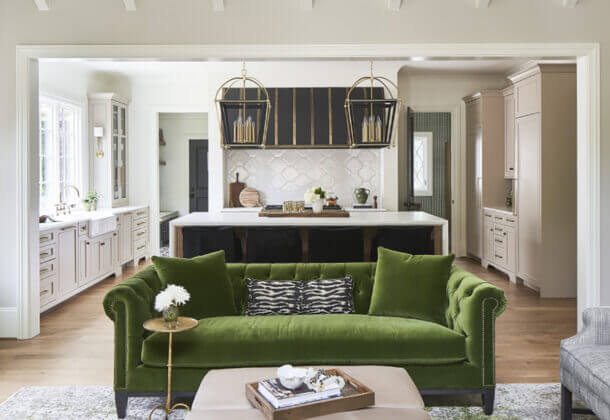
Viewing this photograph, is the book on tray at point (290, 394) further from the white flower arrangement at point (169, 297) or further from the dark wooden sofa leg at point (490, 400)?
the dark wooden sofa leg at point (490, 400)

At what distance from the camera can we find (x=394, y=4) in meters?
4.36

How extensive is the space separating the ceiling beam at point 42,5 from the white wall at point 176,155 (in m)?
6.27

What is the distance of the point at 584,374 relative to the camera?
8.43 feet

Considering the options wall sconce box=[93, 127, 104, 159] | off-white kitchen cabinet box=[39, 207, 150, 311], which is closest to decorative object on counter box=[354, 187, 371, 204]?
off-white kitchen cabinet box=[39, 207, 150, 311]

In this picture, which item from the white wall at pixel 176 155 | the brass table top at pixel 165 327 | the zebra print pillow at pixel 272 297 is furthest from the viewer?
the white wall at pixel 176 155

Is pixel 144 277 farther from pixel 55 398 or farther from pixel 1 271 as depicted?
pixel 1 271

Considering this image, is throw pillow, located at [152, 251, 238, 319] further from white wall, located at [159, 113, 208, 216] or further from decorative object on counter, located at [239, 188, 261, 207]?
white wall, located at [159, 113, 208, 216]

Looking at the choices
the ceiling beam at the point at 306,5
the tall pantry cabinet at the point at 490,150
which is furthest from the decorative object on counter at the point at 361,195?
the ceiling beam at the point at 306,5

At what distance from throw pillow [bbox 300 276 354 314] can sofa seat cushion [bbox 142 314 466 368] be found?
1.53ft

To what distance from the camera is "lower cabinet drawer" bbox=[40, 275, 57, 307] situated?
205 inches

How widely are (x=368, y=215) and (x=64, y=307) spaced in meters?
3.27

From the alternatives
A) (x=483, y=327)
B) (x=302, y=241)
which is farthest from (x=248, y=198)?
(x=483, y=327)

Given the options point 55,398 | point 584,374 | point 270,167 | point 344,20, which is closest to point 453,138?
point 270,167

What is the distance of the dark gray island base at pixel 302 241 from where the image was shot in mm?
5262
